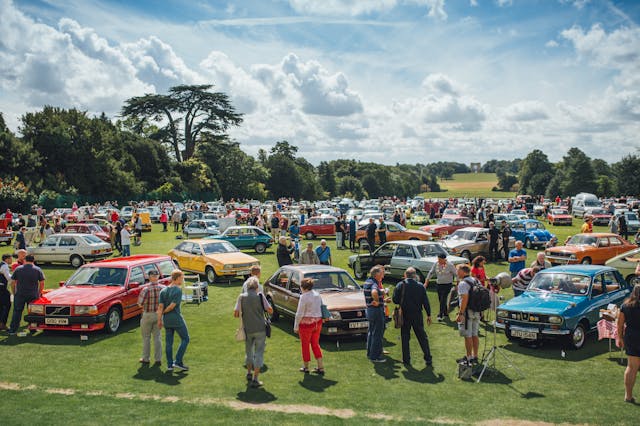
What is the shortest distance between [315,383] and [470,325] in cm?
292

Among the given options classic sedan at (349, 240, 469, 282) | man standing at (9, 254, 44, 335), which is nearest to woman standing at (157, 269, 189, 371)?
man standing at (9, 254, 44, 335)

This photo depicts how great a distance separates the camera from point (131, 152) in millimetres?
74562

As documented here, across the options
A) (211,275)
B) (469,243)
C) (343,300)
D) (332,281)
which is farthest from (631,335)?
(469,243)

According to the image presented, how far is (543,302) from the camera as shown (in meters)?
11.4

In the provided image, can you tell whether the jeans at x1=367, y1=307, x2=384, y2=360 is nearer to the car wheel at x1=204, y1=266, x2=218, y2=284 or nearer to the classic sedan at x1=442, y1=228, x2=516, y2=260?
the car wheel at x1=204, y1=266, x2=218, y2=284

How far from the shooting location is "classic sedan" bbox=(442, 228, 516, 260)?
75.0ft

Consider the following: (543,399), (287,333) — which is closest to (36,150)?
(287,333)

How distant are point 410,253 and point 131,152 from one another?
6407 cm

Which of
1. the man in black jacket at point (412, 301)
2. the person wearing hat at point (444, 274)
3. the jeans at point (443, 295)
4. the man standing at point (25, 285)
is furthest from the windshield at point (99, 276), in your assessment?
the jeans at point (443, 295)

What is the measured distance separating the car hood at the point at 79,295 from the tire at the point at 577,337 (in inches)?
393

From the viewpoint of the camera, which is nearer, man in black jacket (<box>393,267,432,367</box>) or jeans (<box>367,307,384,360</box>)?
man in black jacket (<box>393,267,432,367</box>)

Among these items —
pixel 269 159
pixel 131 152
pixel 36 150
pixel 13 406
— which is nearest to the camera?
pixel 13 406

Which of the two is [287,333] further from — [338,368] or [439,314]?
[439,314]

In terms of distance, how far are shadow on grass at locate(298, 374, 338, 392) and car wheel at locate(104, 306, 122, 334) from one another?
5279mm
